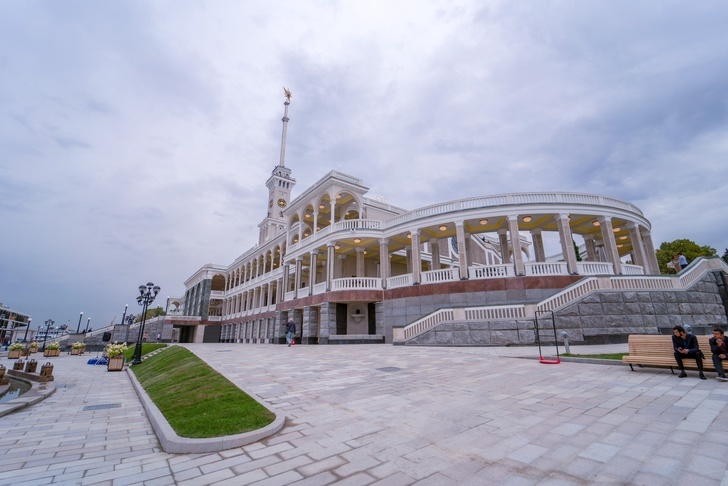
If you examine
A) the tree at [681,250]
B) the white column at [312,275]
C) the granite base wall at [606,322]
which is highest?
the tree at [681,250]

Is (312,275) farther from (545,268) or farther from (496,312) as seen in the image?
(545,268)

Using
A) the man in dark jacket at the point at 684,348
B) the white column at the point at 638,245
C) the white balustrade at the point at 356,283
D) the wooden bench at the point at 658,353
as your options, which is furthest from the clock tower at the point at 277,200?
the man in dark jacket at the point at 684,348

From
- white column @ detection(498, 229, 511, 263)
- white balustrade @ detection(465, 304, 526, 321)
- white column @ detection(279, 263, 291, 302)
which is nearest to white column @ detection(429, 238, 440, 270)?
white column @ detection(498, 229, 511, 263)

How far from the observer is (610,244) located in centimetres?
2075

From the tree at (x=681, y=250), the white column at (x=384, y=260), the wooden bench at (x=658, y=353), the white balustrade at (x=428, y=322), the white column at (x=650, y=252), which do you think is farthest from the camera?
the tree at (x=681, y=250)

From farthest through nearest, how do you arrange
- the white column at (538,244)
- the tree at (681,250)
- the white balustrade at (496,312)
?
the tree at (681,250) < the white column at (538,244) < the white balustrade at (496,312)

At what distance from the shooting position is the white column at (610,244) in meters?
19.9

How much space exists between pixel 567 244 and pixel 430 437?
781 inches

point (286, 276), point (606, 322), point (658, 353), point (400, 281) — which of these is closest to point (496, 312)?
point (606, 322)

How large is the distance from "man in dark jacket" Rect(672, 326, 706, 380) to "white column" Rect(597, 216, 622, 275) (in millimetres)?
14170

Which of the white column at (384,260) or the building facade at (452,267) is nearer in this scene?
the building facade at (452,267)

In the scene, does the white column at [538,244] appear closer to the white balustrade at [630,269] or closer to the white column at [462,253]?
the white balustrade at [630,269]

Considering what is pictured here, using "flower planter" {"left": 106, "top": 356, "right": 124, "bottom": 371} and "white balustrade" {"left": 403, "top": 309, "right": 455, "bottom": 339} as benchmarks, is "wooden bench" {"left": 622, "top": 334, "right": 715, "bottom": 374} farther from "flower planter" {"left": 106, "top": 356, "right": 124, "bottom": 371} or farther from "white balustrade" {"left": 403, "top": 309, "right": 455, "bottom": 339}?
"flower planter" {"left": 106, "top": 356, "right": 124, "bottom": 371}

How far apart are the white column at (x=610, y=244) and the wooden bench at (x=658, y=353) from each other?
13.6 metres
